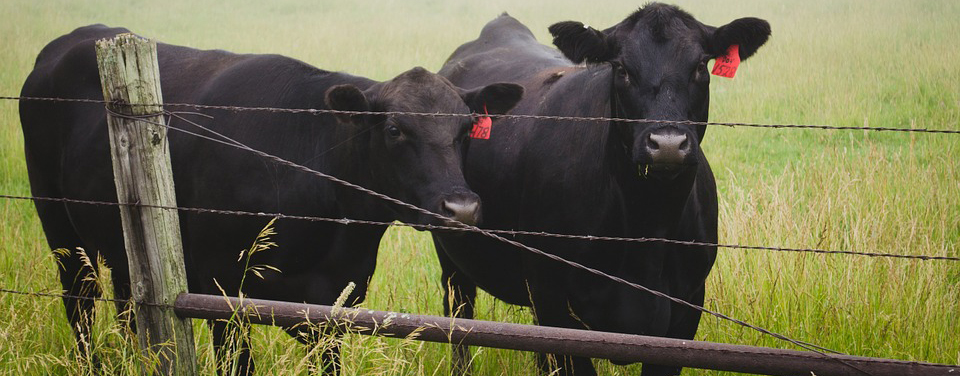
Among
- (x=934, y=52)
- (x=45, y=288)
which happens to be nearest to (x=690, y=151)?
(x=45, y=288)

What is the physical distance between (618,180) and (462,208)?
781mm

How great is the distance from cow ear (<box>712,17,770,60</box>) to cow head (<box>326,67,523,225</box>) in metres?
1.07

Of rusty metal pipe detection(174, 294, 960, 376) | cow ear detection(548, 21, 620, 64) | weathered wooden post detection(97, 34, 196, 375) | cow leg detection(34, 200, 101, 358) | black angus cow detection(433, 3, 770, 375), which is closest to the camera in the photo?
rusty metal pipe detection(174, 294, 960, 376)

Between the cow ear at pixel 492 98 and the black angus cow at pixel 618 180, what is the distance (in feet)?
0.73

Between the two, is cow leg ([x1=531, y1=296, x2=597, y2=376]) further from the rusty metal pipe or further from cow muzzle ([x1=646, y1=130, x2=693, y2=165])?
the rusty metal pipe

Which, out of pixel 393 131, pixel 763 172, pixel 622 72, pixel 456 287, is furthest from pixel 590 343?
pixel 763 172

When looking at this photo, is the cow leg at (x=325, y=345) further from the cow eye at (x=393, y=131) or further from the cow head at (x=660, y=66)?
the cow head at (x=660, y=66)

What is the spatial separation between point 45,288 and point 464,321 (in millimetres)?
3820

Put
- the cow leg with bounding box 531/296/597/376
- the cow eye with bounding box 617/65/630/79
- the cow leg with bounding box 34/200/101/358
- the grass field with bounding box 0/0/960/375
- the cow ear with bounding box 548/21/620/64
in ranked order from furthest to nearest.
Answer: the cow leg with bounding box 34/200/101/358, the grass field with bounding box 0/0/960/375, the cow leg with bounding box 531/296/597/376, the cow ear with bounding box 548/21/620/64, the cow eye with bounding box 617/65/630/79

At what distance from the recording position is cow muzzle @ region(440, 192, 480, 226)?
3.44 meters

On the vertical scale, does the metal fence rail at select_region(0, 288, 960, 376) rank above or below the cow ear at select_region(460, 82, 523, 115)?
below

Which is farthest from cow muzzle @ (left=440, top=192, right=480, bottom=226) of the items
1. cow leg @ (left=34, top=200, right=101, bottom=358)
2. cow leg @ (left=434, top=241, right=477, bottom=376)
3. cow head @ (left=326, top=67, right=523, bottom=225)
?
cow leg @ (left=34, top=200, right=101, bottom=358)

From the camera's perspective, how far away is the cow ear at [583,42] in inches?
144

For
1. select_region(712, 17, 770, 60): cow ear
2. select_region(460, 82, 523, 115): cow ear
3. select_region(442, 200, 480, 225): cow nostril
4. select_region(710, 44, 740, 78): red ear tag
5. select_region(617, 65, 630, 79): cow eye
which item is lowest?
select_region(442, 200, 480, 225): cow nostril
